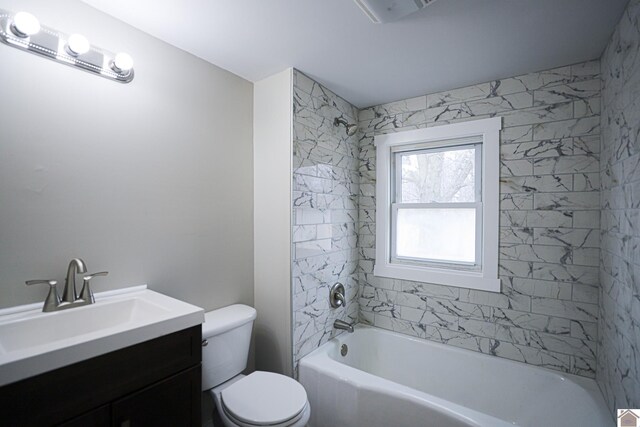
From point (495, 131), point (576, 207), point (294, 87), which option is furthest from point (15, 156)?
point (576, 207)

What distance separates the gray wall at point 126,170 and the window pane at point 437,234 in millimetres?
1374

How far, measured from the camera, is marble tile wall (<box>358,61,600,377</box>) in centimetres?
187

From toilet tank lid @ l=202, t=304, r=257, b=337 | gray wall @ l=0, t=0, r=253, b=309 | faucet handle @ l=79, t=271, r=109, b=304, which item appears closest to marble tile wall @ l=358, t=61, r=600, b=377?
toilet tank lid @ l=202, t=304, r=257, b=337

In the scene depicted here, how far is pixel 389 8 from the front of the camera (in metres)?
1.35

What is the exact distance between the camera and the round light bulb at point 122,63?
1435mm

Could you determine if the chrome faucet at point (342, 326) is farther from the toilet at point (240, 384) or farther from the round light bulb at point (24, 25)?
the round light bulb at point (24, 25)

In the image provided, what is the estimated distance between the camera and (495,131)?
214 centimetres

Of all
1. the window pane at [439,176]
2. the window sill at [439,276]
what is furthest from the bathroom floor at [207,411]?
the window pane at [439,176]

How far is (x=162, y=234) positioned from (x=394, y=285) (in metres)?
1.87

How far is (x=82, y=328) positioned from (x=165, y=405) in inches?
20.7

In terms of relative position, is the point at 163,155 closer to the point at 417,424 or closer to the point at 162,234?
the point at 162,234

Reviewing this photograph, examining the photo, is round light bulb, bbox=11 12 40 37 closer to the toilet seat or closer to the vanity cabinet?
the vanity cabinet

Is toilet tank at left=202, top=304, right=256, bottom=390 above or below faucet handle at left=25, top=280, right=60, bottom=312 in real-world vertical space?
below

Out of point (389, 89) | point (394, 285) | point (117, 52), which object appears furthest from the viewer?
point (394, 285)
